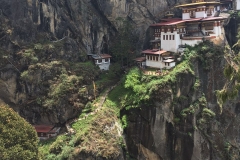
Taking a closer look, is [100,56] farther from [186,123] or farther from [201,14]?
[201,14]

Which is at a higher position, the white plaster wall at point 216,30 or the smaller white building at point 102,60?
the white plaster wall at point 216,30

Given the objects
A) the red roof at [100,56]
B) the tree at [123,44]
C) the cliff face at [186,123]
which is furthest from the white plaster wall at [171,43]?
the red roof at [100,56]

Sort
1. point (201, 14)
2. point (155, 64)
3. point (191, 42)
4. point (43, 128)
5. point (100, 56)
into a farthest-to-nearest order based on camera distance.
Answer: point (201, 14) → point (100, 56) → point (191, 42) → point (155, 64) → point (43, 128)

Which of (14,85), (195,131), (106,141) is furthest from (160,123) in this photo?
(14,85)

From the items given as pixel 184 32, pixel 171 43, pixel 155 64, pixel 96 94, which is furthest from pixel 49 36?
pixel 184 32

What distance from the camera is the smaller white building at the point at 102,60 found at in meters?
39.1

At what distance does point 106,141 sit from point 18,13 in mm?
20016

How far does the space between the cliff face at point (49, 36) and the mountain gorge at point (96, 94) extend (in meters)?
0.12

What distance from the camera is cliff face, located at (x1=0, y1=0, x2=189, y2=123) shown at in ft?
109

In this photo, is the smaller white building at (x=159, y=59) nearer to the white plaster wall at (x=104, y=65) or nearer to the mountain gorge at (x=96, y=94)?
the mountain gorge at (x=96, y=94)

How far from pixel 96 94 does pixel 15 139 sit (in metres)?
12.3

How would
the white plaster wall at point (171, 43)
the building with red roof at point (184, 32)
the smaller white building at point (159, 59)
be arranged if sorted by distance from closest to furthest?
the smaller white building at point (159, 59) < the building with red roof at point (184, 32) < the white plaster wall at point (171, 43)

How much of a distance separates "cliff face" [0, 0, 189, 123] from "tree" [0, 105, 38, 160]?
26.6 ft

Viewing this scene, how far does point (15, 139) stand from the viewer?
73.1ft
